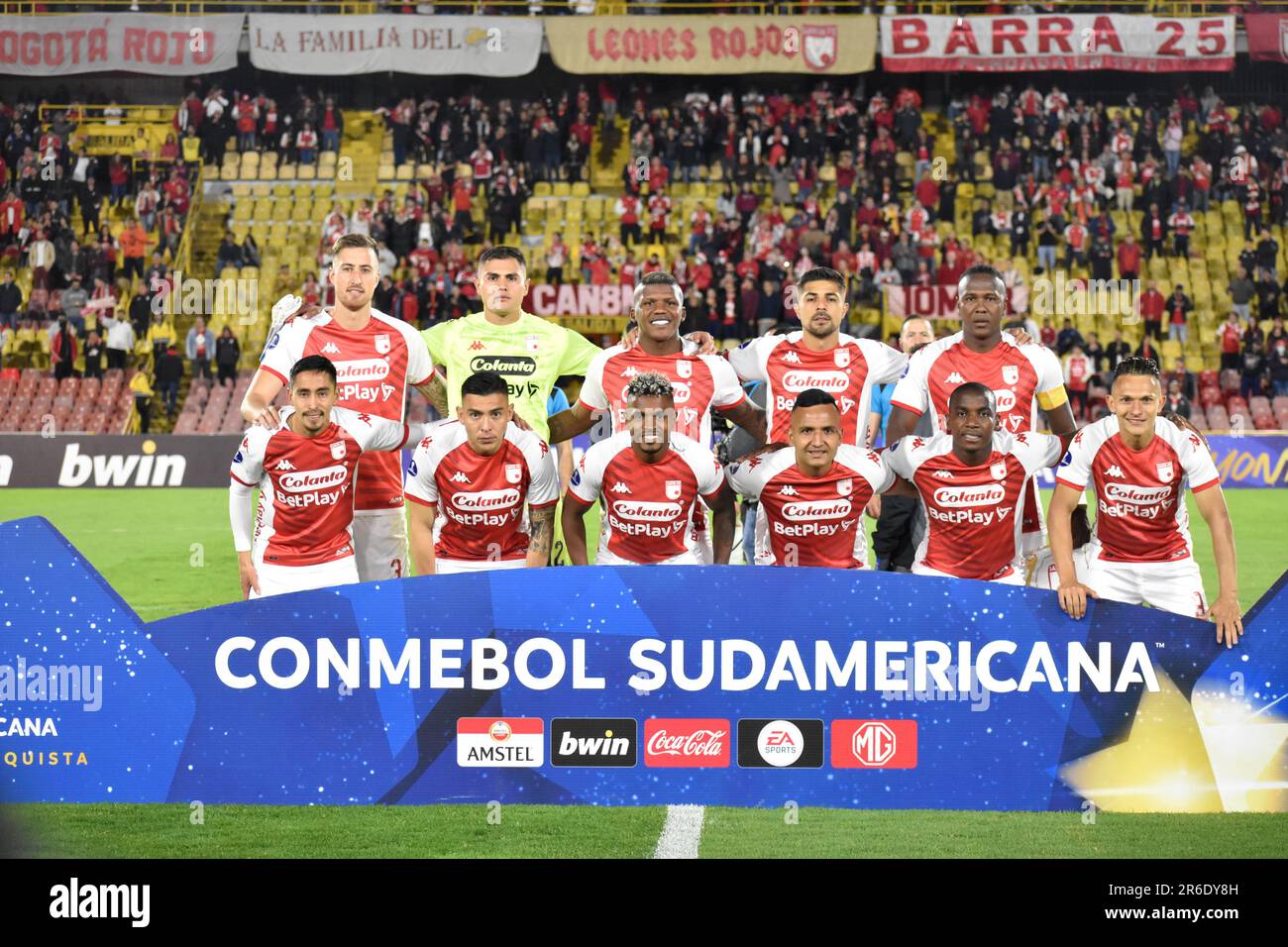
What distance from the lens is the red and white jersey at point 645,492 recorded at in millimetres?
6465

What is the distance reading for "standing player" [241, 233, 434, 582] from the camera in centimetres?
736

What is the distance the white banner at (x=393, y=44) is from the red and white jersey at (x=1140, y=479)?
22.5 meters

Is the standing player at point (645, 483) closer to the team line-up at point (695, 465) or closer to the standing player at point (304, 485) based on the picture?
the team line-up at point (695, 465)

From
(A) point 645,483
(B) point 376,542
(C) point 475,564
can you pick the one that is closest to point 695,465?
(A) point 645,483

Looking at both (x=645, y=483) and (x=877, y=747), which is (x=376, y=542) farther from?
(x=877, y=747)

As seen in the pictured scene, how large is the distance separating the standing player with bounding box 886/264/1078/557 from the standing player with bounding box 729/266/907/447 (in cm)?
18

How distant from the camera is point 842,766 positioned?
5.15 meters

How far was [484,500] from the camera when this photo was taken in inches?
262

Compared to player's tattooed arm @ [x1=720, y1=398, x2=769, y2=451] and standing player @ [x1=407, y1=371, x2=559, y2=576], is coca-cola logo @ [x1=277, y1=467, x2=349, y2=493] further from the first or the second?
player's tattooed arm @ [x1=720, y1=398, x2=769, y2=451]

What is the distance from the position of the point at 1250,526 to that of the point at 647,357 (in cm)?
1035

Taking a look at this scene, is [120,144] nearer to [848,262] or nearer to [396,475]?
[848,262]

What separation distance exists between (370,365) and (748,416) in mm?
1807

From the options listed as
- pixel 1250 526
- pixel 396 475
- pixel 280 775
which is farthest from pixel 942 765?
pixel 1250 526

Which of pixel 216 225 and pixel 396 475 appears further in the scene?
pixel 216 225
